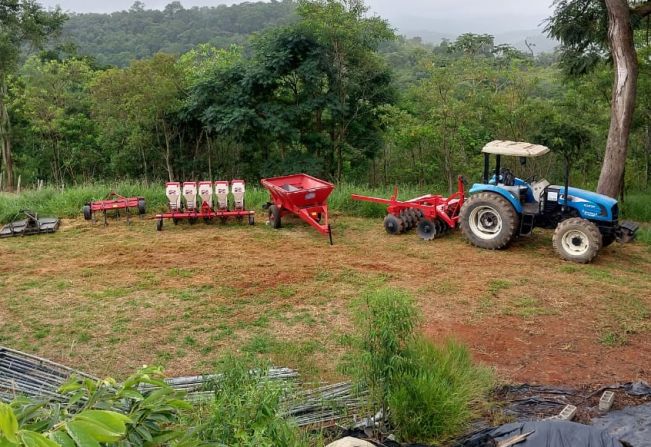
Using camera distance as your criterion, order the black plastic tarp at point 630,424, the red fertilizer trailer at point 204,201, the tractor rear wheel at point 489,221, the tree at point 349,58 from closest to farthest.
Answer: the black plastic tarp at point 630,424 → the tractor rear wheel at point 489,221 → the red fertilizer trailer at point 204,201 → the tree at point 349,58

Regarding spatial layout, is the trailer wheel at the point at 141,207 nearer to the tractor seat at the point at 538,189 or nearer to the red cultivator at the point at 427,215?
the red cultivator at the point at 427,215

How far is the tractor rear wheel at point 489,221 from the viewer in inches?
332

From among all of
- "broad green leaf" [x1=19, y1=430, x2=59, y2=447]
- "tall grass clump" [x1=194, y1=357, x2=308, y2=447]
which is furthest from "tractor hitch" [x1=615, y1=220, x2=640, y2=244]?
"broad green leaf" [x1=19, y1=430, x2=59, y2=447]

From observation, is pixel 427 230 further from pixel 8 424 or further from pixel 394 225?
pixel 8 424

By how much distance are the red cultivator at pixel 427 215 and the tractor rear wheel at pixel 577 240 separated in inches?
67.4

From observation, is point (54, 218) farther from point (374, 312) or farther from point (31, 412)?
point (31, 412)

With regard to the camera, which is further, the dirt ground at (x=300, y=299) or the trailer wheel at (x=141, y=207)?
the trailer wheel at (x=141, y=207)

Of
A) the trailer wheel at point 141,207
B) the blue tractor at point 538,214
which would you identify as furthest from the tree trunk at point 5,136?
the blue tractor at point 538,214

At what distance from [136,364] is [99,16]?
208ft

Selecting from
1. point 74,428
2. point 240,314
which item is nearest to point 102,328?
point 240,314

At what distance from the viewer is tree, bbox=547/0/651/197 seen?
9.78 m

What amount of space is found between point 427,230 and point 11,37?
17.2m

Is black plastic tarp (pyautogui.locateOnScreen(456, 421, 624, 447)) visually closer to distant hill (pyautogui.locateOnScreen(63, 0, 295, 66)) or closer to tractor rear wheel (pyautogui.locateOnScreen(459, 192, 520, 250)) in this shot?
tractor rear wheel (pyautogui.locateOnScreen(459, 192, 520, 250))

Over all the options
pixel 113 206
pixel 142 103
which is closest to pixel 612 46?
pixel 113 206
